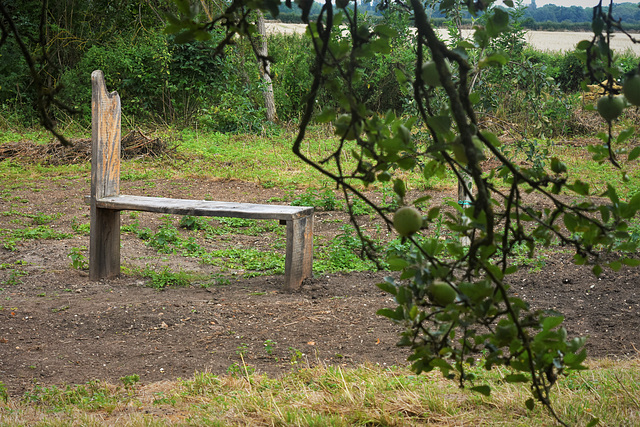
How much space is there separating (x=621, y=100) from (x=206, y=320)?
3.04m

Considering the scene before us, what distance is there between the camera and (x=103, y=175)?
4402 millimetres

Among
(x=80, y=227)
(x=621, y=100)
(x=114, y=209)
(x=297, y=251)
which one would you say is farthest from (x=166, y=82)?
(x=621, y=100)

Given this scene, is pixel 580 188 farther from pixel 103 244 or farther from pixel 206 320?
pixel 103 244

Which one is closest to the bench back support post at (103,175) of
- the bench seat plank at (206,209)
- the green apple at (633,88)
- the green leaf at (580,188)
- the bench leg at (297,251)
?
the bench seat plank at (206,209)

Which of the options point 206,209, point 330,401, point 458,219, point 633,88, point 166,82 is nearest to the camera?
point 633,88

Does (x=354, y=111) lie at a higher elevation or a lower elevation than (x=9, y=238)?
higher

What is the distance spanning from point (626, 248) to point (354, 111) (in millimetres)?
580

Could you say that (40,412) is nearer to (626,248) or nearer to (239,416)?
(239,416)

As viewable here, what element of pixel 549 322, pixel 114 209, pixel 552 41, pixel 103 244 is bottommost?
pixel 103 244

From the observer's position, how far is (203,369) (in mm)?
3018

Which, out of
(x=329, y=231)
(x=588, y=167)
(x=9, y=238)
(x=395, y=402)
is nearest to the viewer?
(x=395, y=402)

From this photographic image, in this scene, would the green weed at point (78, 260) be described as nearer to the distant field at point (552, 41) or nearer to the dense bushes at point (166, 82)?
the dense bushes at point (166, 82)

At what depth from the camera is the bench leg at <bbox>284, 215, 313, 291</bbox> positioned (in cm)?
421

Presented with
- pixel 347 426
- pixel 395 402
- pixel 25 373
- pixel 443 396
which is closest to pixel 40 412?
pixel 25 373
